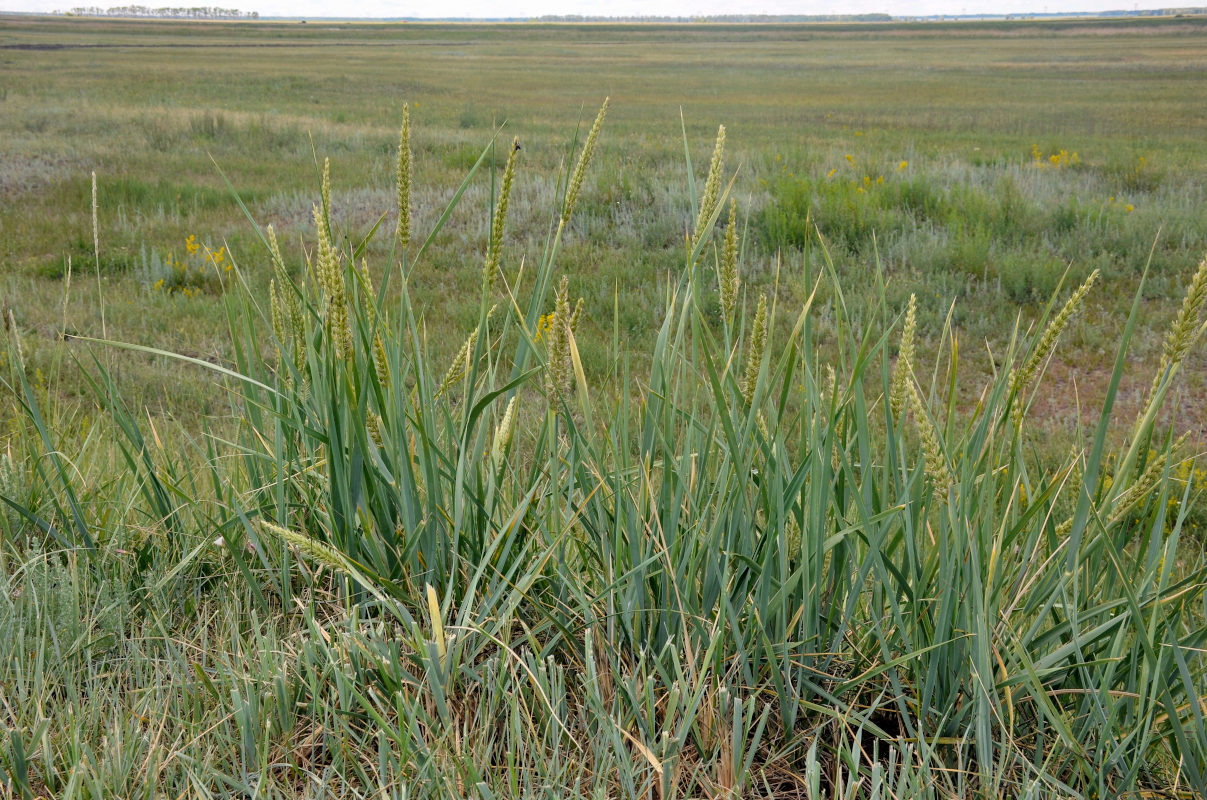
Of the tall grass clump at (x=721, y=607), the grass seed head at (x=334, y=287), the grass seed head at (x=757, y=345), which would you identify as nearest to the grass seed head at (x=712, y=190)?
the tall grass clump at (x=721, y=607)

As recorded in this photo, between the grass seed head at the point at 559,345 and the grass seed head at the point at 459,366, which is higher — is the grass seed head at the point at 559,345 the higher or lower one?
the higher one

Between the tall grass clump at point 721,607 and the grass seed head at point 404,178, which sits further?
the grass seed head at point 404,178

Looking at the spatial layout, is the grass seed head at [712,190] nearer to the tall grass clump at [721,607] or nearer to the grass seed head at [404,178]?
the tall grass clump at [721,607]

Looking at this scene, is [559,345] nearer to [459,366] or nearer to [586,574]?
[459,366]

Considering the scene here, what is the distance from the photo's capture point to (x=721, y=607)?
1208 mm

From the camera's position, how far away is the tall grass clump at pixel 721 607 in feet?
3.70

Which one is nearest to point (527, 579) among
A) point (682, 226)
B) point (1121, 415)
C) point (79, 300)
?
point (1121, 415)

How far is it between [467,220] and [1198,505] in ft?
22.8

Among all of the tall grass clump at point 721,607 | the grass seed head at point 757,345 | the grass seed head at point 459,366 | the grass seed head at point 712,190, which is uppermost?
the grass seed head at point 712,190

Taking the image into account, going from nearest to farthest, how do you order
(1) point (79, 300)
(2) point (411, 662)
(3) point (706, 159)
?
(2) point (411, 662) < (1) point (79, 300) < (3) point (706, 159)

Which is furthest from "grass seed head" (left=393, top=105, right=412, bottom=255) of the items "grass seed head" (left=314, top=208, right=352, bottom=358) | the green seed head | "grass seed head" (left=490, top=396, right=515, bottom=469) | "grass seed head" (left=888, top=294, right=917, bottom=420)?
"grass seed head" (left=888, top=294, right=917, bottom=420)

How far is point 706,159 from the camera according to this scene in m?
13.5

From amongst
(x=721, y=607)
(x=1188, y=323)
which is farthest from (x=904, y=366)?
(x=721, y=607)

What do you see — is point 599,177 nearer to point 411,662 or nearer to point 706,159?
point 706,159
